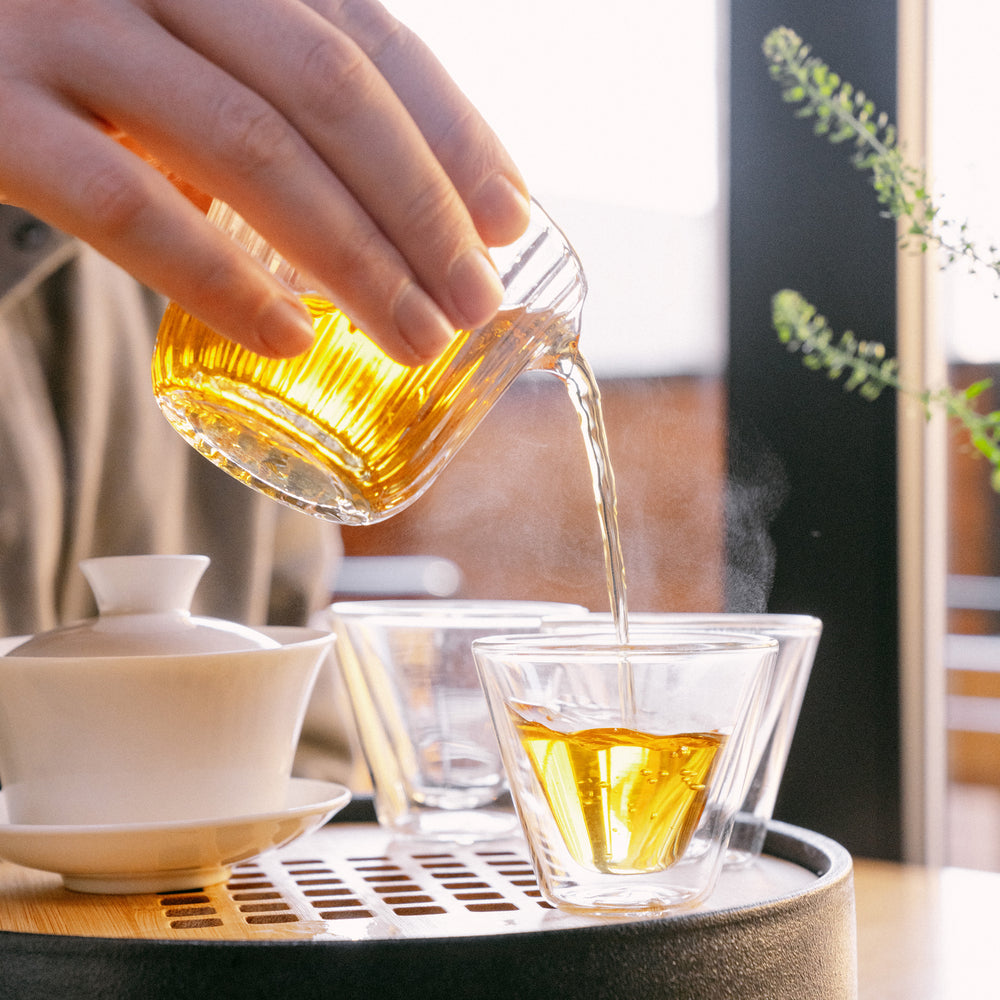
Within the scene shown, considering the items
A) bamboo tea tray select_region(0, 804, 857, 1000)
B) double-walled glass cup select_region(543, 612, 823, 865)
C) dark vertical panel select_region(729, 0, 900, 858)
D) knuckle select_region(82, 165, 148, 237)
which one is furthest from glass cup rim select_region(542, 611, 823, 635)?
dark vertical panel select_region(729, 0, 900, 858)

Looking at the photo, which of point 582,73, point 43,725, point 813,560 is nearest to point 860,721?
point 813,560

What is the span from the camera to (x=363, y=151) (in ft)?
1.43

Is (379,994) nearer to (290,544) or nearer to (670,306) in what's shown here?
(290,544)

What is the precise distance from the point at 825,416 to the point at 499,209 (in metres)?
0.86

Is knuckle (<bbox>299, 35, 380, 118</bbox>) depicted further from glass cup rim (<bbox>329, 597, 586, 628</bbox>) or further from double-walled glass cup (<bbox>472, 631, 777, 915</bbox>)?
glass cup rim (<bbox>329, 597, 586, 628</bbox>)

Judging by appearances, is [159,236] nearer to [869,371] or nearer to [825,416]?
[869,371]

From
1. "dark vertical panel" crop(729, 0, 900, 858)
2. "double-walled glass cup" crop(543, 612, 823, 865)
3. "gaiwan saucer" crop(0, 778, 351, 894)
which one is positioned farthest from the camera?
"dark vertical panel" crop(729, 0, 900, 858)

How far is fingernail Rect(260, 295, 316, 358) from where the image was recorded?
43 centimetres

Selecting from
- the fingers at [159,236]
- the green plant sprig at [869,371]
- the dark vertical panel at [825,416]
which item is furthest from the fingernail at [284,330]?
the dark vertical panel at [825,416]

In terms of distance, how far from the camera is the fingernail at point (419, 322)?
0.43 metres

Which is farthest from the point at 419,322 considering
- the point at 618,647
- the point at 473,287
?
the point at 618,647

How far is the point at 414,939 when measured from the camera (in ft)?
1.36

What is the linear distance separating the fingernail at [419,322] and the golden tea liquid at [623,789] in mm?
170

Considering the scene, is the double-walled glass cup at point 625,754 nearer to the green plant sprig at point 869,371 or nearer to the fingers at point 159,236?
the fingers at point 159,236
